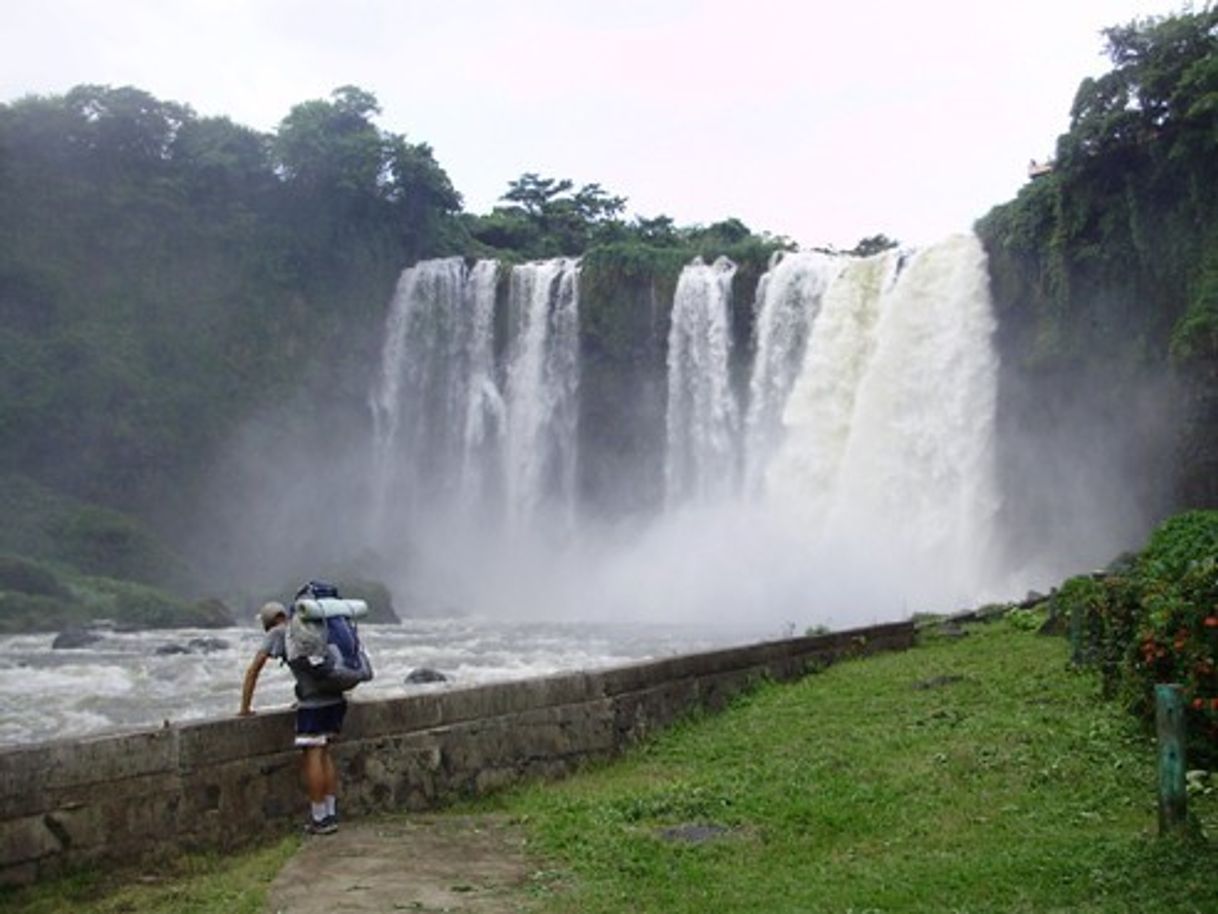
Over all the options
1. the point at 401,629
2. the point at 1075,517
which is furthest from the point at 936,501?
the point at 401,629

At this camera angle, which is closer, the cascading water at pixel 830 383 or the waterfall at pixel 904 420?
the waterfall at pixel 904 420

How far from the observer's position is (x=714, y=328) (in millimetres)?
36062

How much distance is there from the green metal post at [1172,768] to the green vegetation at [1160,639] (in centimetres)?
121

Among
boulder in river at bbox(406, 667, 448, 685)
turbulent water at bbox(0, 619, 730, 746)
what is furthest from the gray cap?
Result: boulder in river at bbox(406, 667, 448, 685)

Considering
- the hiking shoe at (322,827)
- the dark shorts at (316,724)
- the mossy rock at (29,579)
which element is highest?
the mossy rock at (29,579)

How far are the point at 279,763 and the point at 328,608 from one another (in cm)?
94

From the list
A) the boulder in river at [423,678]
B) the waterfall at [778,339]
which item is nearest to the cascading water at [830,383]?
the waterfall at [778,339]

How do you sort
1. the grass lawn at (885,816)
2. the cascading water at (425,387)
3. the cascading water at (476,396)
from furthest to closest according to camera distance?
the cascading water at (425,387) → the cascading water at (476,396) → the grass lawn at (885,816)

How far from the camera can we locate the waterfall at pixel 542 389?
1524 inches

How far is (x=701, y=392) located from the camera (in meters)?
36.1

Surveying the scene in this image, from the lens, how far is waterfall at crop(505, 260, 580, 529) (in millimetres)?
38719

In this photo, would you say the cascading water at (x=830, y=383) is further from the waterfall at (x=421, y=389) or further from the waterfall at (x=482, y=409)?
the waterfall at (x=421, y=389)

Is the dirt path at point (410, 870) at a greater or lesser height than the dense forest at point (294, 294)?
lesser

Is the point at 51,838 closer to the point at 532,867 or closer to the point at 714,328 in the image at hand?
the point at 532,867
